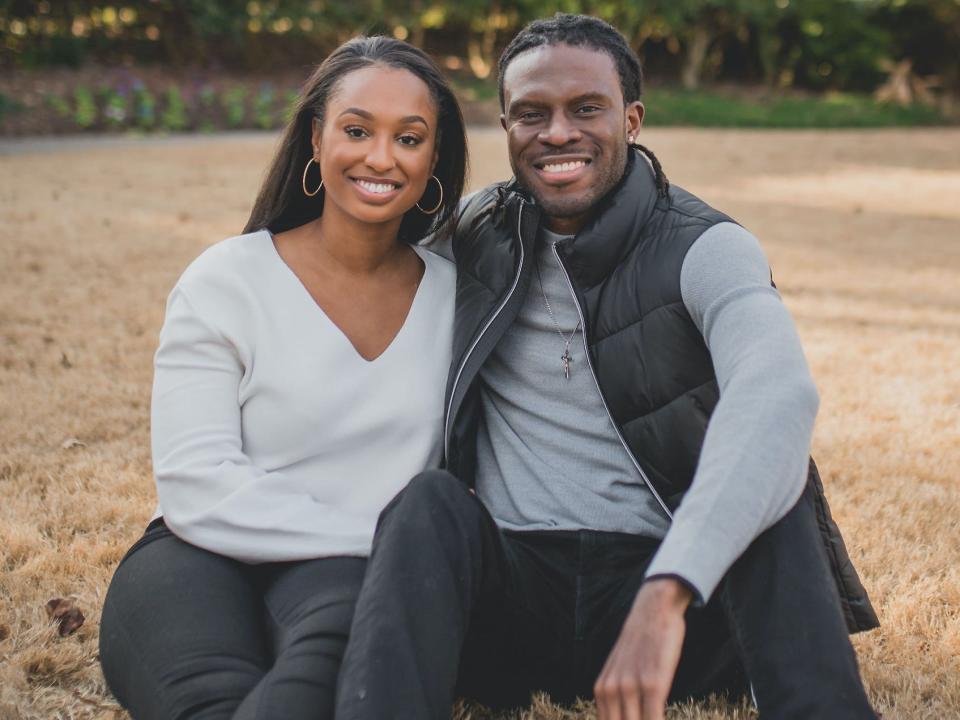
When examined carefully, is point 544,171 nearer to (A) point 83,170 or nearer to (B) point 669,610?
(B) point 669,610

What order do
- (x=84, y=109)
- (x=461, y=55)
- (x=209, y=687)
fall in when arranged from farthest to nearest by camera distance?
1. (x=461, y=55)
2. (x=84, y=109)
3. (x=209, y=687)

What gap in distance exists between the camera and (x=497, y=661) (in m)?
2.38

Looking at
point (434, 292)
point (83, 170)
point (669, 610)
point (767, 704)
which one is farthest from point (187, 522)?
point (83, 170)

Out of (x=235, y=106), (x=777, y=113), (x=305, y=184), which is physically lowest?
(x=777, y=113)

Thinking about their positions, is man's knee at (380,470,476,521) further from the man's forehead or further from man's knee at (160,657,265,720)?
the man's forehead

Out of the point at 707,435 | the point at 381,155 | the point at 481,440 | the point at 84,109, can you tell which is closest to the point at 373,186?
the point at 381,155

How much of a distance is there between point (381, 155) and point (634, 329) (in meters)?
0.79

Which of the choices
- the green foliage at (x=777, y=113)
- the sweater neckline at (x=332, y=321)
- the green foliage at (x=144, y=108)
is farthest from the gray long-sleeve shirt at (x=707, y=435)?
the green foliage at (x=777, y=113)

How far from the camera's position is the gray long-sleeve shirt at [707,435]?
74.7 inches

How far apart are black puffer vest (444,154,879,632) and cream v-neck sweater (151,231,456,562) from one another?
0.14 meters

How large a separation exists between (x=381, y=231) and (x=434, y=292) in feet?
0.73

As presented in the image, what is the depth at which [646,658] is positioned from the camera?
1.79m

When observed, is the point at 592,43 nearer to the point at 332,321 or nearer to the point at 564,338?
the point at 564,338

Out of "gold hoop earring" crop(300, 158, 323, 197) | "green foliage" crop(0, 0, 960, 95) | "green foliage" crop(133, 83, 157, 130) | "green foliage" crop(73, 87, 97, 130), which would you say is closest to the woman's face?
"gold hoop earring" crop(300, 158, 323, 197)
